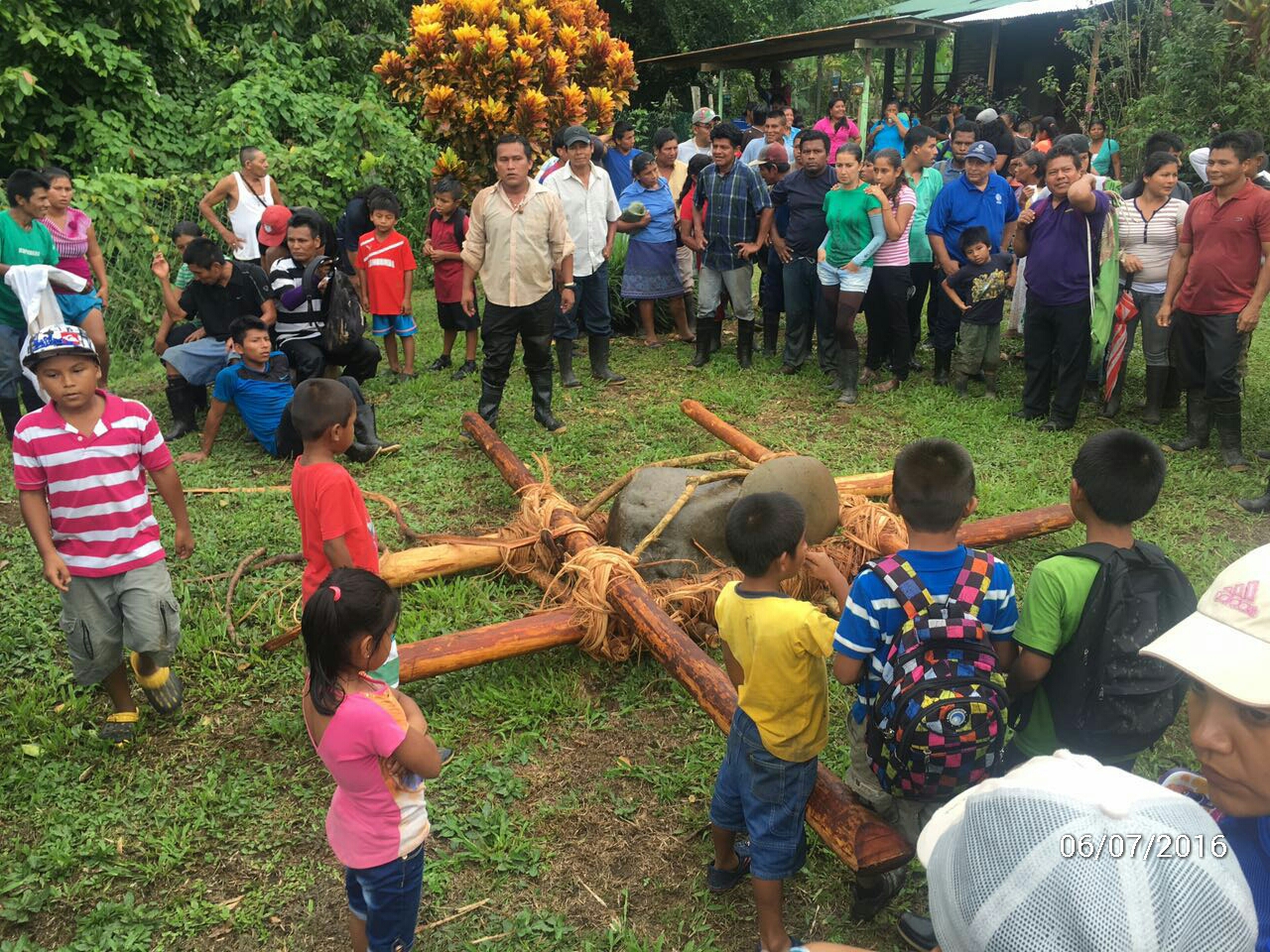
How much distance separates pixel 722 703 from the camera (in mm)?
2977

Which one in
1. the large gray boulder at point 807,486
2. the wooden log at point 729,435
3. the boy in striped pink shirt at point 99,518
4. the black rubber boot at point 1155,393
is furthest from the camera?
the black rubber boot at point 1155,393

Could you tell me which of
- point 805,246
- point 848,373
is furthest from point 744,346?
point 848,373

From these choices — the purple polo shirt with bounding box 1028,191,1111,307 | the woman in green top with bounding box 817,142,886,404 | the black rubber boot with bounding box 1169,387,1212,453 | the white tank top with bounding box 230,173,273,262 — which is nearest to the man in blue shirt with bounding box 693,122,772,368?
the woman in green top with bounding box 817,142,886,404

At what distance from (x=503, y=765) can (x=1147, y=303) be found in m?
5.49

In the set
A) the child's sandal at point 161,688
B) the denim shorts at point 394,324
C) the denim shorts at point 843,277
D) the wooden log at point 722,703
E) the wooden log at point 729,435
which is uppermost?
the denim shorts at point 843,277

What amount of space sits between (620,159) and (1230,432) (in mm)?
5832

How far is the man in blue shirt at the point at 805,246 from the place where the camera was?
7406 millimetres

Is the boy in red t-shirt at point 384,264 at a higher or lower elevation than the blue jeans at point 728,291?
higher

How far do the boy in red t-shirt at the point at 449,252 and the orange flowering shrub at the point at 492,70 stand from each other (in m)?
0.47

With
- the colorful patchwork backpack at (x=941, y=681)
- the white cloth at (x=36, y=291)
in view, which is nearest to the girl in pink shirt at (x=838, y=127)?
the white cloth at (x=36, y=291)

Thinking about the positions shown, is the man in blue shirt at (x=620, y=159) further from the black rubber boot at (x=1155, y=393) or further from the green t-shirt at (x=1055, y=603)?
the green t-shirt at (x=1055, y=603)

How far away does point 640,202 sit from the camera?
8.15 metres

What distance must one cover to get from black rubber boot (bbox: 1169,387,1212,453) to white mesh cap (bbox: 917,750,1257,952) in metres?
5.79

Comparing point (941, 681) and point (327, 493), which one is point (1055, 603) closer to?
point (941, 681)
